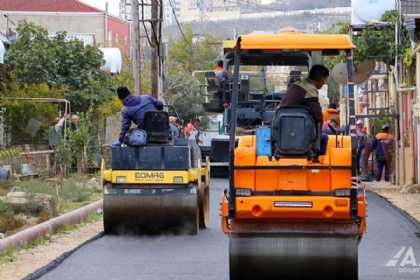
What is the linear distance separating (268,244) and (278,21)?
8092 cm

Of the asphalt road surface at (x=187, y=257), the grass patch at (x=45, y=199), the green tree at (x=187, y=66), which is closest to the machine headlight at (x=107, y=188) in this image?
the asphalt road surface at (x=187, y=257)

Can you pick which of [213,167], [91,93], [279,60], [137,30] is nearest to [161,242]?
[279,60]

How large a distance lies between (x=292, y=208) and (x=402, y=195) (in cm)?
1679

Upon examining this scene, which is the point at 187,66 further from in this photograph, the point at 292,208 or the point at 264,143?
the point at 292,208

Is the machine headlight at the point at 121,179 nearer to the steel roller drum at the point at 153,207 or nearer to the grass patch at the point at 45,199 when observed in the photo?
the steel roller drum at the point at 153,207

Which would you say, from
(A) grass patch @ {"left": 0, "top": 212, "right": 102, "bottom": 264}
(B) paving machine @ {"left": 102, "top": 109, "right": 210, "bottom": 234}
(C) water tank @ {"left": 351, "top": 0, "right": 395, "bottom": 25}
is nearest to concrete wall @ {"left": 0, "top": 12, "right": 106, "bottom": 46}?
(C) water tank @ {"left": 351, "top": 0, "right": 395, "bottom": 25}

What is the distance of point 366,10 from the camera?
33.3 meters

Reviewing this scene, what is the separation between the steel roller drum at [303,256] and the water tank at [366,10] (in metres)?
22.3

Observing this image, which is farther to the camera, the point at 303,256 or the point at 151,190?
the point at 151,190

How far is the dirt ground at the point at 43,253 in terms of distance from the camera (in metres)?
13.5

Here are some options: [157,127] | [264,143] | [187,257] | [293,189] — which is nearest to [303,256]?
[293,189]

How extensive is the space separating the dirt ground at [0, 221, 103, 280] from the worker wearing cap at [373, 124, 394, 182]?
1496cm

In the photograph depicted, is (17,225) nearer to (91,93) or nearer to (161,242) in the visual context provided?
(161,242)

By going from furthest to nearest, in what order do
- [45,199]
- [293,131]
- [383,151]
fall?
[383,151], [45,199], [293,131]
